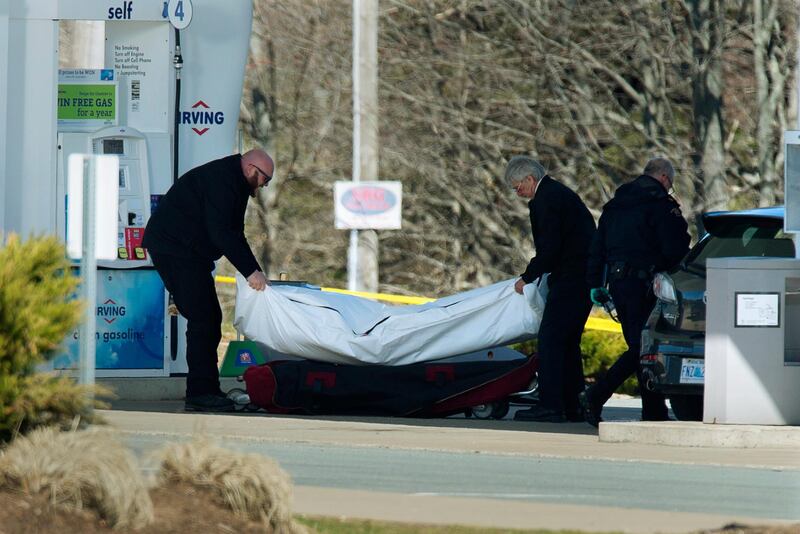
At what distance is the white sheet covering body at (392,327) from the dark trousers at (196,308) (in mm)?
274

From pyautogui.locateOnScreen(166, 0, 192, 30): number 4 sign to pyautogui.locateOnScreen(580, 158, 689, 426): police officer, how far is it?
3932mm

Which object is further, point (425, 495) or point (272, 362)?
point (272, 362)

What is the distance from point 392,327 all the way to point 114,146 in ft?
9.57

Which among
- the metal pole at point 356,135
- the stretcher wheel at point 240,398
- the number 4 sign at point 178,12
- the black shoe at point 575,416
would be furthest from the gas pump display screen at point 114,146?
the metal pole at point 356,135

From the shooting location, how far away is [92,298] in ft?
22.4

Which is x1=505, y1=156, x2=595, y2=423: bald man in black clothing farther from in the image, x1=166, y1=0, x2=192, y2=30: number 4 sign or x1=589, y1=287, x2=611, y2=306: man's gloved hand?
x1=166, y1=0, x2=192, y2=30: number 4 sign

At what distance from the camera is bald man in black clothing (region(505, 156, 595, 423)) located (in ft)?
39.4

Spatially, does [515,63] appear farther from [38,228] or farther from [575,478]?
[575,478]

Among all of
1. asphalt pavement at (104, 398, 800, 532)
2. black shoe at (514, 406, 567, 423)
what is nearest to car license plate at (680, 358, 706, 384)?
asphalt pavement at (104, 398, 800, 532)

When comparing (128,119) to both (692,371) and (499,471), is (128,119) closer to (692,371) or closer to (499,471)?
(692,371)

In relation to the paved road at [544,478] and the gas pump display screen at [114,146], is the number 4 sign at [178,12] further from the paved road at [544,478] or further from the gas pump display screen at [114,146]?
the paved road at [544,478]

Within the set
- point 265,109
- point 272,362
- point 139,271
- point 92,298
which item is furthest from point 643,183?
point 265,109

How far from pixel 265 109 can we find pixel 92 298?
83.1 feet

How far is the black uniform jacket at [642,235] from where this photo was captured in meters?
11.8
